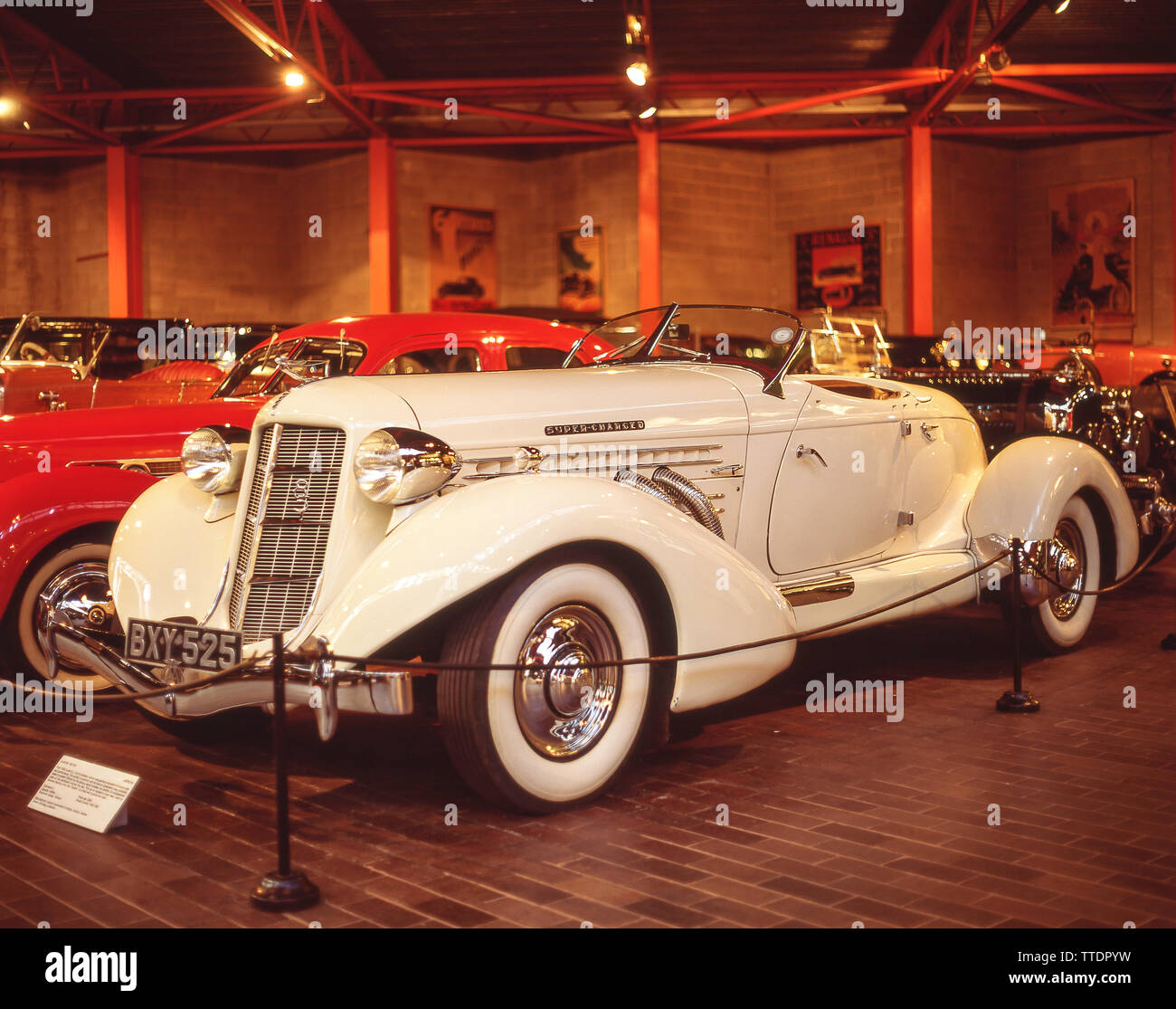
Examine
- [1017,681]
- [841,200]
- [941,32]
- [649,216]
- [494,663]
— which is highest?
[941,32]

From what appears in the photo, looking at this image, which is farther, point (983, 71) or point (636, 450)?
point (983, 71)

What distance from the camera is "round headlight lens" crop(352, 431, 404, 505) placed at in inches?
147

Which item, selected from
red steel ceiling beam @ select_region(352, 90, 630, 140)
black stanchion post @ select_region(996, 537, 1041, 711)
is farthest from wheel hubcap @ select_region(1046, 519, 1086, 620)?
red steel ceiling beam @ select_region(352, 90, 630, 140)

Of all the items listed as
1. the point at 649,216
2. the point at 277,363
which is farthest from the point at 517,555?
the point at 649,216

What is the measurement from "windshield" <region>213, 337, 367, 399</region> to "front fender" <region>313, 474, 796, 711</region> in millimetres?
2800

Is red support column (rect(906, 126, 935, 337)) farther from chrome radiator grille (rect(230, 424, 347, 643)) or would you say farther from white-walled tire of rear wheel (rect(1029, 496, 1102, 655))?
chrome radiator grille (rect(230, 424, 347, 643))

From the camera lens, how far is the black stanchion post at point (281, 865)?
307cm

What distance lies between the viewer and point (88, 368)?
995 cm

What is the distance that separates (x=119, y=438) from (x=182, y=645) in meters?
2.72

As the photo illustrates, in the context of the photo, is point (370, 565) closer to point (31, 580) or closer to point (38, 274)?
point (31, 580)

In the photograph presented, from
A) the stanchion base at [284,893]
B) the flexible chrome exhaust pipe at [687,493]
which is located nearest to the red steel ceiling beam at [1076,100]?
the flexible chrome exhaust pipe at [687,493]

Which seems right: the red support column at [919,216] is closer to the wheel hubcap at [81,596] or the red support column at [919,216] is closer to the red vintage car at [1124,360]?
the red vintage car at [1124,360]

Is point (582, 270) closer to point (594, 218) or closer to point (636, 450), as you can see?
point (594, 218)

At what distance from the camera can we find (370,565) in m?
3.60
